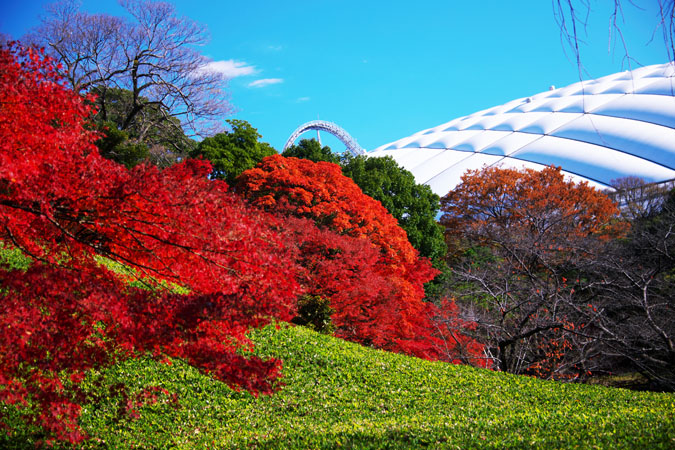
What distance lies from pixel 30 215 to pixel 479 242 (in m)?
23.0

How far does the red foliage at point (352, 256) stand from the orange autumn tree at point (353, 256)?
0.03 metres

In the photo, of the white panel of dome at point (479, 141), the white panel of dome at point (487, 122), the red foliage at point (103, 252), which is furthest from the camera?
the white panel of dome at point (487, 122)

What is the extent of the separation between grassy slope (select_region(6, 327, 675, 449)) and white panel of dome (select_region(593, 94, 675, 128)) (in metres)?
34.0

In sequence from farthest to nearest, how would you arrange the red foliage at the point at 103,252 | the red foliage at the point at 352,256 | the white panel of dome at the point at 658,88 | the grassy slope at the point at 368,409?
the white panel of dome at the point at 658,88 < the red foliage at the point at 352,256 < the grassy slope at the point at 368,409 < the red foliage at the point at 103,252

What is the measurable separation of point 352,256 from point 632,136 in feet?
98.5

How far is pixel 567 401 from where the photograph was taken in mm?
8812

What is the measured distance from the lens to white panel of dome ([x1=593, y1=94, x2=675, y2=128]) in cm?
3594

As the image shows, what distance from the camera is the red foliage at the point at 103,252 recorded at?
12.9 feet

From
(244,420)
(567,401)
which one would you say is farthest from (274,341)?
(567,401)

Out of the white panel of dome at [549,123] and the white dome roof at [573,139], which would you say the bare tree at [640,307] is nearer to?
the white dome roof at [573,139]

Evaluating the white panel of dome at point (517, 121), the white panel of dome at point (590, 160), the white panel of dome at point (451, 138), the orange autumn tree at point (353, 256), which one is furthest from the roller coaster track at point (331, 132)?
the orange autumn tree at point (353, 256)

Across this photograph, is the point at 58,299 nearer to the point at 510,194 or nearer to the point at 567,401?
the point at 567,401

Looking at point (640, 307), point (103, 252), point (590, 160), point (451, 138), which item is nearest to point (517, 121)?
point (451, 138)

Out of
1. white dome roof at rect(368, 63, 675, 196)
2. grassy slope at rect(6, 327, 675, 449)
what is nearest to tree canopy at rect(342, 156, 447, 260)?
white dome roof at rect(368, 63, 675, 196)
